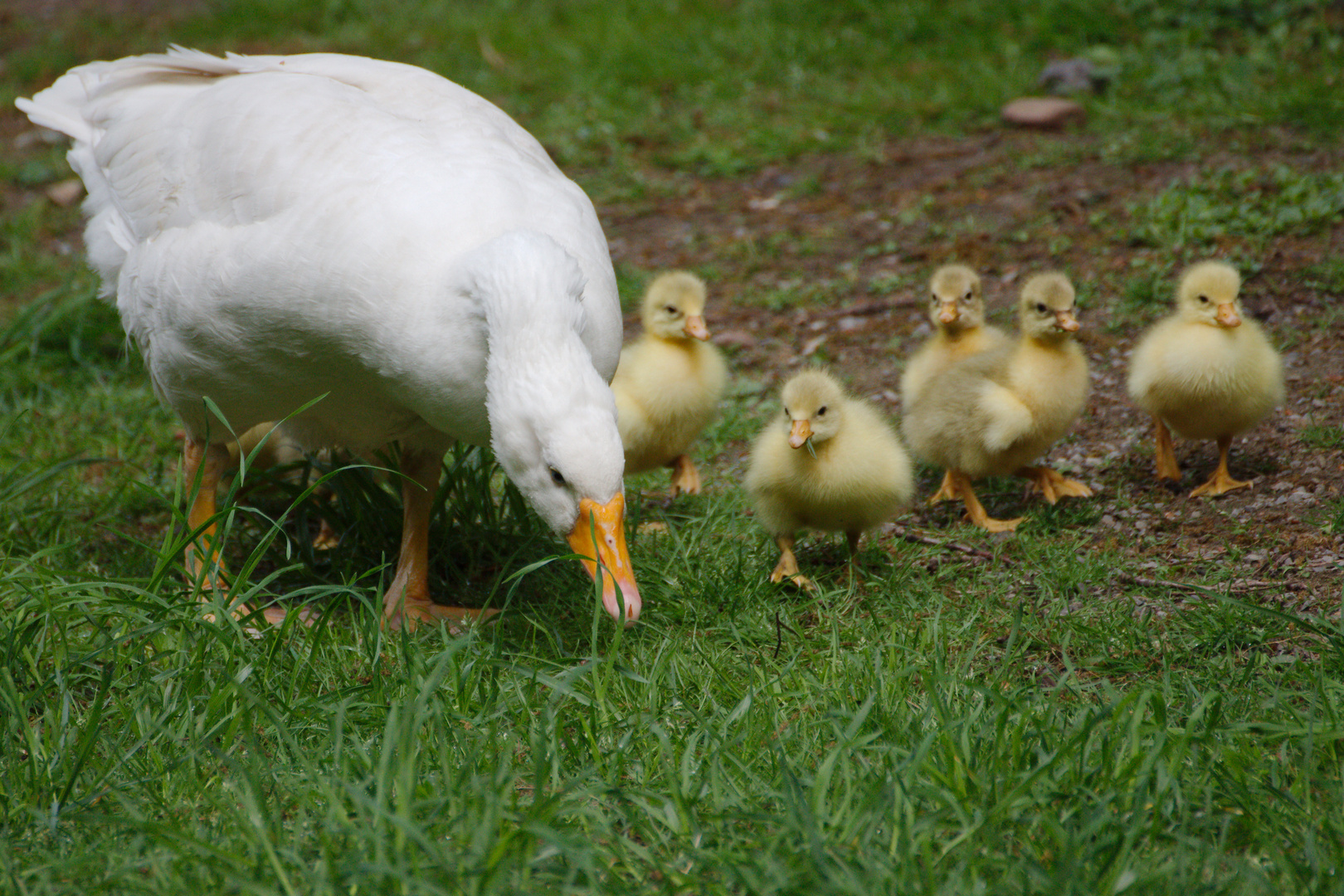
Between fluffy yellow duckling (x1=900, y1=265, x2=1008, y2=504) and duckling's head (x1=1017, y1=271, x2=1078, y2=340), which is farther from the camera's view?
fluffy yellow duckling (x1=900, y1=265, x2=1008, y2=504)

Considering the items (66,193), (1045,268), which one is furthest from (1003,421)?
(66,193)

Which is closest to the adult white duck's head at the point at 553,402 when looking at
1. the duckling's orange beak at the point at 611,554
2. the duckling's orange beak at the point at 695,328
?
the duckling's orange beak at the point at 611,554

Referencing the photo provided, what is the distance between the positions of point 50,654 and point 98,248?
156 cm

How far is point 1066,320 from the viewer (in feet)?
13.6

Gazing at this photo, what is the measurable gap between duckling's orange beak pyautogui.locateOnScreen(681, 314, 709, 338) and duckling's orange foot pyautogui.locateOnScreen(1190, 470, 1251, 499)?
194 cm

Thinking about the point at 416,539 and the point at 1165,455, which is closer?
the point at 416,539

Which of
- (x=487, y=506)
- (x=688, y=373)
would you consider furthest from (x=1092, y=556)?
(x=487, y=506)

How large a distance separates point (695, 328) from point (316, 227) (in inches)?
72.2

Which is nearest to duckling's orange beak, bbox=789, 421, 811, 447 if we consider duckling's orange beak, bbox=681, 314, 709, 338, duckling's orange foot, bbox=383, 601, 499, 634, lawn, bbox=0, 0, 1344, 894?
lawn, bbox=0, 0, 1344, 894

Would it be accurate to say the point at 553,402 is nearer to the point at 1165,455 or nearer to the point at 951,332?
the point at 951,332

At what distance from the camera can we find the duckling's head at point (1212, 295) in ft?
13.5

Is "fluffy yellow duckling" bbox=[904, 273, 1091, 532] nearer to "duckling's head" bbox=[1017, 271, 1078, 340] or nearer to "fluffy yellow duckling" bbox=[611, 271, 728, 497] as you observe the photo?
"duckling's head" bbox=[1017, 271, 1078, 340]

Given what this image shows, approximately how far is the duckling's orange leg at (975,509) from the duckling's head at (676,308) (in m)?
1.15

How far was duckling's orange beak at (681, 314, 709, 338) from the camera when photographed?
14.9 feet
